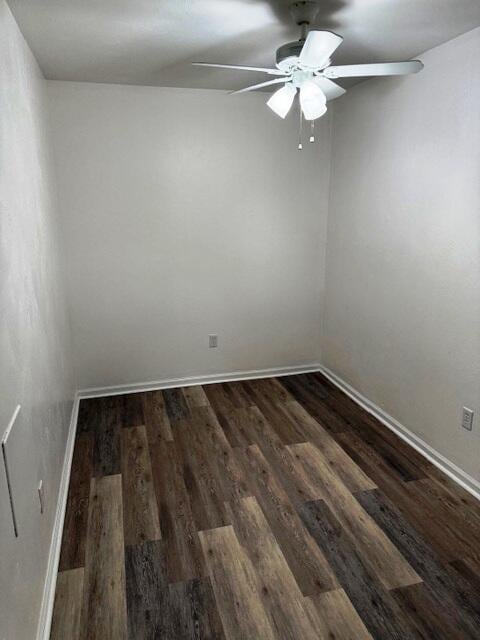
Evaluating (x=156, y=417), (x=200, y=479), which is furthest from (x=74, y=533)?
(x=156, y=417)

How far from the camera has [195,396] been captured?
3.77 m

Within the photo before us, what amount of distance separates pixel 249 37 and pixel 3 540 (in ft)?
8.13

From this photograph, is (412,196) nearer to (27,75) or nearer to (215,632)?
(27,75)

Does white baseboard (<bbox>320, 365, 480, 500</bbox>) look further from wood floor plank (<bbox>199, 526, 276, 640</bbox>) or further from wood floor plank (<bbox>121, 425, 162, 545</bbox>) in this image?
wood floor plank (<bbox>121, 425, 162, 545</bbox>)

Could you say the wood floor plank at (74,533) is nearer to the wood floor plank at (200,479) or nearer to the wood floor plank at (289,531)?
the wood floor plank at (200,479)

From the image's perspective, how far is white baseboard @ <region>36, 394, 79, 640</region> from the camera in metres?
1.71

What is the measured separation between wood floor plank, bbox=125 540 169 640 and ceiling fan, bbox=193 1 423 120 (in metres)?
2.23

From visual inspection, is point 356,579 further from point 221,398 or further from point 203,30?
point 203,30

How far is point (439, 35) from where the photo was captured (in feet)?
7.75

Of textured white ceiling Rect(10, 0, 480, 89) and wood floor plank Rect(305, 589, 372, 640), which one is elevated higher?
textured white ceiling Rect(10, 0, 480, 89)

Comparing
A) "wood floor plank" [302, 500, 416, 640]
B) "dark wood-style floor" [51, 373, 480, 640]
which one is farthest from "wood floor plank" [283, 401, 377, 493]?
"wood floor plank" [302, 500, 416, 640]

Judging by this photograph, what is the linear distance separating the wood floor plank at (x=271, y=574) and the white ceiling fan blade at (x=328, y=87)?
2227 millimetres

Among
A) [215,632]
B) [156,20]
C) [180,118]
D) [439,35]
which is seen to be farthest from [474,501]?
[180,118]

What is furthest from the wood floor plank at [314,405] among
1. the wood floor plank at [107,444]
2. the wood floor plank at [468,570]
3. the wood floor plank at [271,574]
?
the wood floor plank at [107,444]
